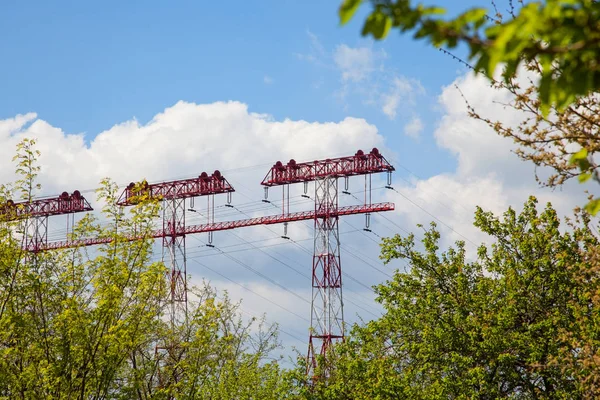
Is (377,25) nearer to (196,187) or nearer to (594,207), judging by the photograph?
(594,207)

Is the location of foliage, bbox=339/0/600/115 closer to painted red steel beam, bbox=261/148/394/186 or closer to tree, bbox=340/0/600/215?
tree, bbox=340/0/600/215

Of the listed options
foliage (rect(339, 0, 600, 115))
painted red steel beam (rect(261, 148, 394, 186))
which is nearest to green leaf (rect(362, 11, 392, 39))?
foliage (rect(339, 0, 600, 115))

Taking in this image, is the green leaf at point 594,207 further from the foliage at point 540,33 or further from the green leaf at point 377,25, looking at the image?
the green leaf at point 377,25

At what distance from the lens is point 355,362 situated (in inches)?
939

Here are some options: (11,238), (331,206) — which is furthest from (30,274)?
(331,206)

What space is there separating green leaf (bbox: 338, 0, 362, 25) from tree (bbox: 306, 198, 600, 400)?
52.9ft

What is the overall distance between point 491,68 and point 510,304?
18942 millimetres

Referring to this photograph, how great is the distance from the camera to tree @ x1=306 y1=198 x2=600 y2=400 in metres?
20.8

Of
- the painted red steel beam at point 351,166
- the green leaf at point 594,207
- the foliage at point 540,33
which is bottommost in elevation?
the green leaf at point 594,207

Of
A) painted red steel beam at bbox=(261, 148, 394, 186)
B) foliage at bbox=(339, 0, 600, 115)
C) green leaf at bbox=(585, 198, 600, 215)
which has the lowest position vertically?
green leaf at bbox=(585, 198, 600, 215)

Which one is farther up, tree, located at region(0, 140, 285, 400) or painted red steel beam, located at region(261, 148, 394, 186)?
painted red steel beam, located at region(261, 148, 394, 186)

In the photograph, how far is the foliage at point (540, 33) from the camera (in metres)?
4.03

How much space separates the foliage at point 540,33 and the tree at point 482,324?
50.3 ft

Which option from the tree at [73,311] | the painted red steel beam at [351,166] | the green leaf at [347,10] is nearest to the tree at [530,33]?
the green leaf at [347,10]
